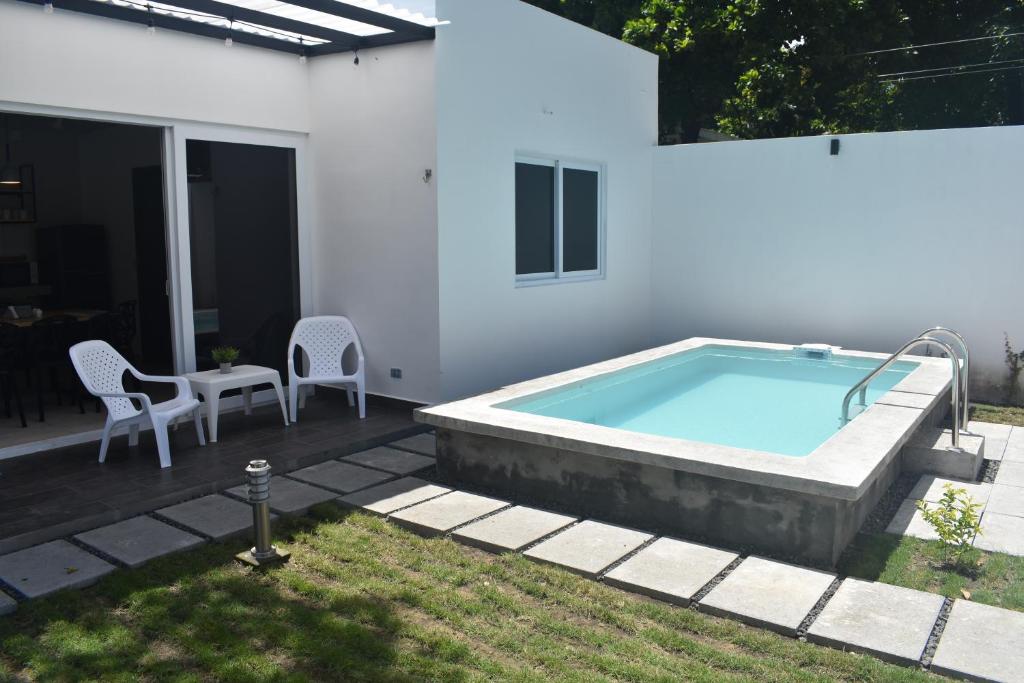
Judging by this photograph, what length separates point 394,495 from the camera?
17.6 feet

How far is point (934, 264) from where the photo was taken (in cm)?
880

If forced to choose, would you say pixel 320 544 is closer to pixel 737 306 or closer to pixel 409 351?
pixel 409 351

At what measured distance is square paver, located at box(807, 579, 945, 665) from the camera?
3432 mm

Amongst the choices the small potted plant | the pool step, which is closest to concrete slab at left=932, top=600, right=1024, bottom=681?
the pool step

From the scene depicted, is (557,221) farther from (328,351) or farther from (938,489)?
(938,489)

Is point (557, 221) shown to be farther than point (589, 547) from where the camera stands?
Yes

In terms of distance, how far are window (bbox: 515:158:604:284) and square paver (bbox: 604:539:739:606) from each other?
4310 millimetres

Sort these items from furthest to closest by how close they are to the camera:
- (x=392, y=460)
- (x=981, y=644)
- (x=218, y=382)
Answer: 1. (x=218, y=382)
2. (x=392, y=460)
3. (x=981, y=644)

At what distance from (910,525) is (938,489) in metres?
0.85

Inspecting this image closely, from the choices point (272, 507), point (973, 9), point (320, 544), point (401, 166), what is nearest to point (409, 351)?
point (401, 166)

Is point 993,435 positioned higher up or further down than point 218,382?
further down

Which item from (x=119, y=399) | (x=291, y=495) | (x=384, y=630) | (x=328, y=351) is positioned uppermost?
(x=328, y=351)

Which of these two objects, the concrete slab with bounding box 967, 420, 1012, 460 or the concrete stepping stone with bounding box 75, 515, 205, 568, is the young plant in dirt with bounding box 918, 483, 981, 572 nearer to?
the concrete slab with bounding box 967, 420, 1012, 460

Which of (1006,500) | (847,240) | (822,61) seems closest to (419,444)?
(1006,500)
